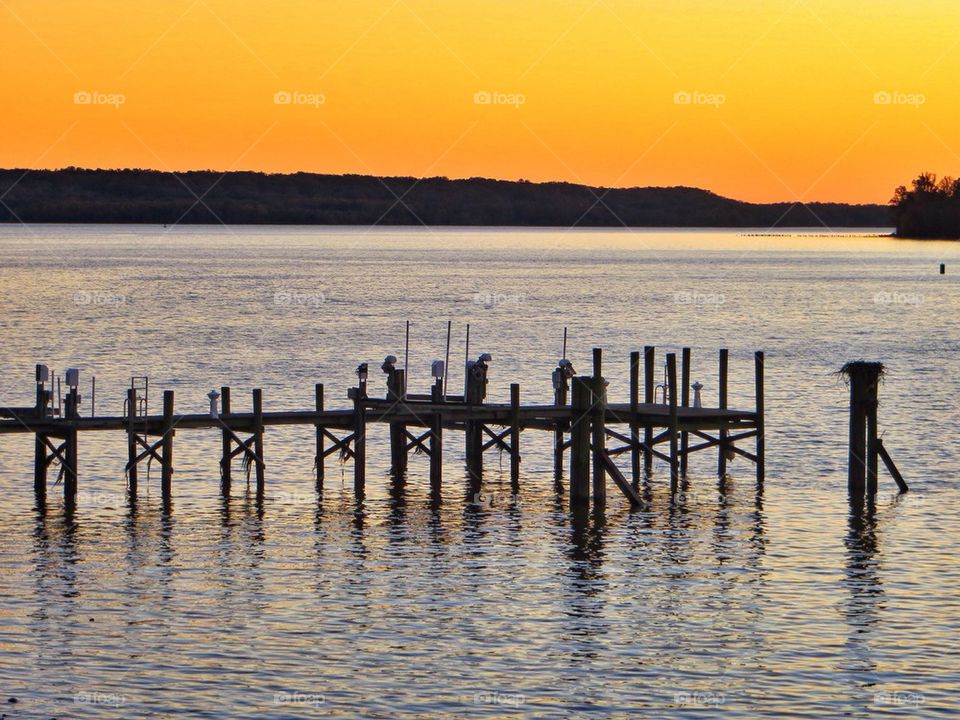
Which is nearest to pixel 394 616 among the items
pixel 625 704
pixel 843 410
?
pixel 625 704

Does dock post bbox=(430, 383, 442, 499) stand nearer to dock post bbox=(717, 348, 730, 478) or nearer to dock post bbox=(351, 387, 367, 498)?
dock post bbox=(351, 387, 367, 498)

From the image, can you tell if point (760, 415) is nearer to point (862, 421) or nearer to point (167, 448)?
point (862, 421)

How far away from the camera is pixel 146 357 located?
7912 cm

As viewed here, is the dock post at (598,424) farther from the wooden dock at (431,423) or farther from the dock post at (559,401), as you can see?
the dock post at (559,401)

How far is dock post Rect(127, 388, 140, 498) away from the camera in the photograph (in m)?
36.0

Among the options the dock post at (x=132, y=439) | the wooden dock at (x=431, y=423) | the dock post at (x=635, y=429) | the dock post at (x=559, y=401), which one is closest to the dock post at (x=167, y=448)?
the wooden dock at (x=431, y=423)

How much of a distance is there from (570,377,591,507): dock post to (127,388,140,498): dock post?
9.82 metres

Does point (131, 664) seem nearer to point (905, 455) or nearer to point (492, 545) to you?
point (492, 545)

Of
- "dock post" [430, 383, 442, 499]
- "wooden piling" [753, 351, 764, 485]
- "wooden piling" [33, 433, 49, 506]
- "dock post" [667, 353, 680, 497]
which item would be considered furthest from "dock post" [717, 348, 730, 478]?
"wooden piling" [33, 433, 49, 506]

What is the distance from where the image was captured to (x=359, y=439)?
1460 inches

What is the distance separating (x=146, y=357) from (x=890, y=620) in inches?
2268

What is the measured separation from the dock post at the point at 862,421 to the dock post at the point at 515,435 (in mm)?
7487

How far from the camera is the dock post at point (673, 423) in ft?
125

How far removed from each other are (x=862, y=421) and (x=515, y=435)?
813 centimetres
